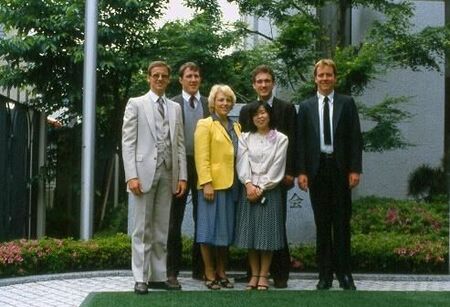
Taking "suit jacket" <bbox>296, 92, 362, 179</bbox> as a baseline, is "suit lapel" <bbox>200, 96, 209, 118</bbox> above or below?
above

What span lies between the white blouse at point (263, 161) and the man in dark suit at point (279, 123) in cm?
13

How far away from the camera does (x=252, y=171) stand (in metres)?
7.84

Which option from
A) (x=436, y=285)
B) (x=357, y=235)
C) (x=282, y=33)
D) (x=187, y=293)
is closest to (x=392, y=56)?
(x=282, y=33)

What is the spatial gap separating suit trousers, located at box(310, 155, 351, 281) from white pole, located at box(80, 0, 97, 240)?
3141mm

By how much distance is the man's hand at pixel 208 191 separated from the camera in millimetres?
7797

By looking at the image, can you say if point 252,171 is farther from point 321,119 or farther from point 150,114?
point 150,114

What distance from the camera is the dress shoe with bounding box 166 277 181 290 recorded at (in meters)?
7.86

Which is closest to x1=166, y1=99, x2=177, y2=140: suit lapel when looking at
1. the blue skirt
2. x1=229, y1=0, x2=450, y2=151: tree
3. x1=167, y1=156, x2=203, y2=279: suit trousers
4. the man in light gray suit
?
the man in light gray suit

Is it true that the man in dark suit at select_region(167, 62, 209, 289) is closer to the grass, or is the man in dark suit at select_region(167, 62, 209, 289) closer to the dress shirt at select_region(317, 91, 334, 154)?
the grass

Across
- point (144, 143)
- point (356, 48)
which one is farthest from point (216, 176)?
point (356, 48)

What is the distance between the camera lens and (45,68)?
13266mm

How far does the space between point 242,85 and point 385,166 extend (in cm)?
454

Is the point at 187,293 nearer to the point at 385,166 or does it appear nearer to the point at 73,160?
the point at 73,160

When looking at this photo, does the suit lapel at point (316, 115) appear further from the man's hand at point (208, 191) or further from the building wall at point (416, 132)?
the building wall at point (416, 132)
